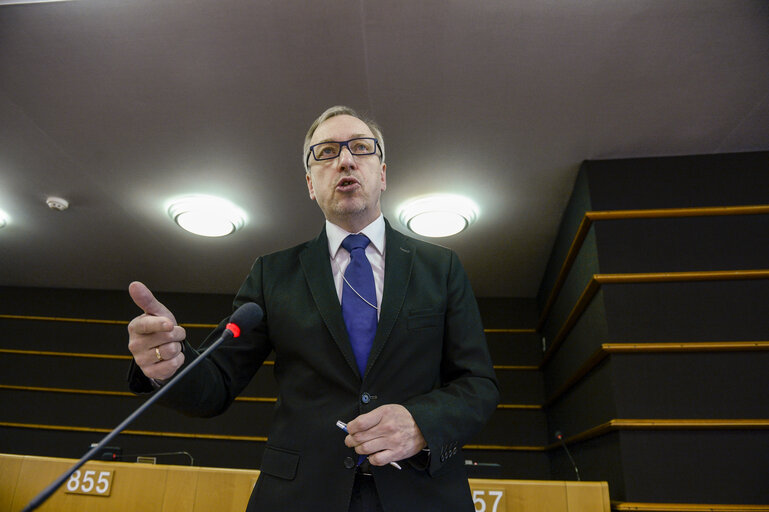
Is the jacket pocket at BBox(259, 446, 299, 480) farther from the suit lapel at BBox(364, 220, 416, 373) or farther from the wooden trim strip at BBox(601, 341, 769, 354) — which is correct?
the wooden trim strip at BBox(601, 341, 769, 354)

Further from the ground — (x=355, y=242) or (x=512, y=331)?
(x=512, y=331)

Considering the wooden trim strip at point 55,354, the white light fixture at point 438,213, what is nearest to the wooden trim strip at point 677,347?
the white light fixture at point 438,213

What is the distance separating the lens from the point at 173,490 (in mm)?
2939

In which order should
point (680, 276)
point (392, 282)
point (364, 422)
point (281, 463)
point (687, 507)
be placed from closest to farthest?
point (364, 422) < point (281, 463) < point (392, 282) < point (687, 507) < point (680, 276)

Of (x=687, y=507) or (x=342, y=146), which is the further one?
(x=687, y=507)

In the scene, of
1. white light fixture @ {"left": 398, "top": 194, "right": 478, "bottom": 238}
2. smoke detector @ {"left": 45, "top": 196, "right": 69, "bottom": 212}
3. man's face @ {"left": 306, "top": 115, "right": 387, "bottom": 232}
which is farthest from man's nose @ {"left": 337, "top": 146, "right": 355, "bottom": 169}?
smoke detector @ {"left": 45, "top": 196, "right": 69, "bottom": 212}

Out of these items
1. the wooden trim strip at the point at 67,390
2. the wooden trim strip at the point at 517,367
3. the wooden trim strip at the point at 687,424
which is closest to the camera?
the wooden trim strip at the point at 687,424

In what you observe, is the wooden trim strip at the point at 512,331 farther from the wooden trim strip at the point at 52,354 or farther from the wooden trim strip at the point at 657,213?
the wooden trim strip at the point at 52,354

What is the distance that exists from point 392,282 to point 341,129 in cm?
45

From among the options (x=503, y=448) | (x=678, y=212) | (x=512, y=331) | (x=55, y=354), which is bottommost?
(x=503, y=448)

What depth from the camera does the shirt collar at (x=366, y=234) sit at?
3.91ft

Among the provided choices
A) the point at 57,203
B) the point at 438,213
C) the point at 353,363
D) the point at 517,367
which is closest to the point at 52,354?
the point at 57,203

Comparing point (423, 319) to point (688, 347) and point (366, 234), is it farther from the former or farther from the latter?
point (688, 347)

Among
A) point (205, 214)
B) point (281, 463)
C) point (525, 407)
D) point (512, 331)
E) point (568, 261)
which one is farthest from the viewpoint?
point (512, 331)
